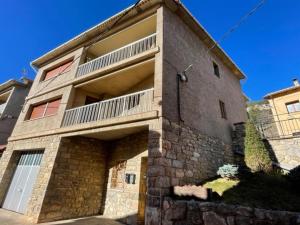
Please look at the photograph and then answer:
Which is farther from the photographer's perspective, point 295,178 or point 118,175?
point 118,175

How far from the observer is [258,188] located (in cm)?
579

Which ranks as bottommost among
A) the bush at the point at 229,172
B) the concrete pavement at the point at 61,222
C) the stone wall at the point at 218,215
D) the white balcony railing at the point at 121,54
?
the concrete pavement at the point at 61,222

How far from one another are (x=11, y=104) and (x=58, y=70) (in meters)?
6.31

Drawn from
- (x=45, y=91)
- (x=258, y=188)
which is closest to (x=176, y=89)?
(x=258, y=188)

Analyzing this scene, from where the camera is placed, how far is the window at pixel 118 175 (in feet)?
27.2

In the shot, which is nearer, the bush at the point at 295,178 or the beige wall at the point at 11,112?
the bush at the point at 295,178

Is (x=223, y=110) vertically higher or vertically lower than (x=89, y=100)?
lower

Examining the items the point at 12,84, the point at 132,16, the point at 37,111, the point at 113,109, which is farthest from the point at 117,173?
the point at 12,84

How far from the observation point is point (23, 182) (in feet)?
29.8

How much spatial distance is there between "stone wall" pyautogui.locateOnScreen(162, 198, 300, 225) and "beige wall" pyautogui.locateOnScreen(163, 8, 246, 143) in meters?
2.69

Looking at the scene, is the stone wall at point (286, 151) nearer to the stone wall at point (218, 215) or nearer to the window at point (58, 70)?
the stone wall at point (218, 215)

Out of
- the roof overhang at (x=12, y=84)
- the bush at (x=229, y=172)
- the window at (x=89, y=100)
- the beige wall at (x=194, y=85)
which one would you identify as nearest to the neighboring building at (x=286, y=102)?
the beige wall at (x=194, y=85)

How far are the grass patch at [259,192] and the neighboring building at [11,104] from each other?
607 inches

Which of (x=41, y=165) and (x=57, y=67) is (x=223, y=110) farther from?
(x=57, y=67)
